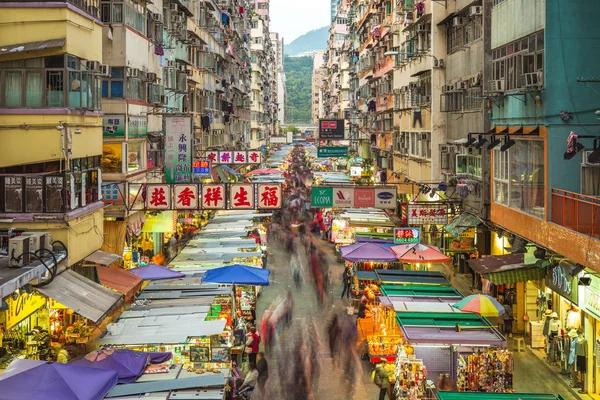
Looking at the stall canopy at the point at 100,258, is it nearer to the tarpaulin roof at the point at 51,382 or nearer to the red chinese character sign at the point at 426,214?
the tarpaulin roof at the point at 51,382

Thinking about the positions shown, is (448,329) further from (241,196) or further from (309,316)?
(309,316)

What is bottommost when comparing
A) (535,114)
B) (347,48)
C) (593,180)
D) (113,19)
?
(593,180)

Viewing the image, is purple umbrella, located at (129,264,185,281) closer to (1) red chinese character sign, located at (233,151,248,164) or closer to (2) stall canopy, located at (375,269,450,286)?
(2) stall canopy, located at (375,269,450,286)

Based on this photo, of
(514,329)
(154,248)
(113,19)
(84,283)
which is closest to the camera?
(84,283)

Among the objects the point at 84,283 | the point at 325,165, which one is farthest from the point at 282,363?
the point at 325,165

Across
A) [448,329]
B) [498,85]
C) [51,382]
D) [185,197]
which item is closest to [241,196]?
[185,197]

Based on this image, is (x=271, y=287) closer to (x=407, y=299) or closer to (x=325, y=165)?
(x=407, y=299)

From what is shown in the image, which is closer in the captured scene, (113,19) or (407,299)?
(407,299)
